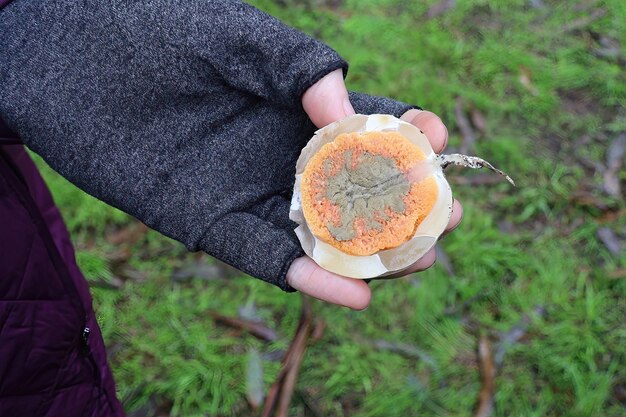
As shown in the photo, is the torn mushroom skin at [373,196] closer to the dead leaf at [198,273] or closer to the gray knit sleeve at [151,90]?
the gray knit sleeve at [151,90]

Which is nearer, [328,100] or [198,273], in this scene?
[328,100]

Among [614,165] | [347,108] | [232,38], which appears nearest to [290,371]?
[347,108]

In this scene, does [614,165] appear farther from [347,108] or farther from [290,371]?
[290,371]

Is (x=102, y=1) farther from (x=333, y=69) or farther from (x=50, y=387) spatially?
(x=50, y=387)

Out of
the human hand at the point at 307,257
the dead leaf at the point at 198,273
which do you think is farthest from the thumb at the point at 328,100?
the dead leaf at the point at 198,273

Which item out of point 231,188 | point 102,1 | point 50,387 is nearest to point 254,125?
point 231,188
